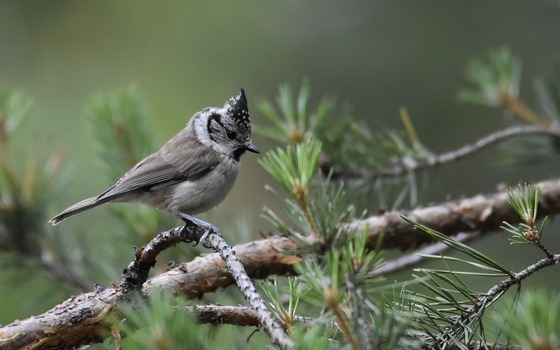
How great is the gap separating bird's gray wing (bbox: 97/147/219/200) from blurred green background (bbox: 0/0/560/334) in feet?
5.01

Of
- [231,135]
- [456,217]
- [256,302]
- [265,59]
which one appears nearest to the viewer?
[256,302]

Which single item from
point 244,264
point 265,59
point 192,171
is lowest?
point 244,264

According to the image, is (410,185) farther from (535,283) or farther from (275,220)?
(535,283)

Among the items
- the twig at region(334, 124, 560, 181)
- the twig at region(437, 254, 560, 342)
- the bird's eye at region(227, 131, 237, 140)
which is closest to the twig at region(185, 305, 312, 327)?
the twig at region(437, 254, 560, 342)

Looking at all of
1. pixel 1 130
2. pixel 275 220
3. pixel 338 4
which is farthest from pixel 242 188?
pixel 275 220

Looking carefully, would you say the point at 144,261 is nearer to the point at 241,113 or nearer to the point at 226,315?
the point at 226,315

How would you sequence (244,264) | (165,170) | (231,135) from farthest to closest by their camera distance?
1. (231,135)
2. (165,170)
3. (244,264)

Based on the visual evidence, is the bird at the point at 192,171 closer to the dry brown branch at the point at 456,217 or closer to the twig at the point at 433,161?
the twig at the point at 433,161

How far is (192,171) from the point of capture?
13.3 feet

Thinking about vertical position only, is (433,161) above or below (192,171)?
below

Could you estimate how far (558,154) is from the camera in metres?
3.50

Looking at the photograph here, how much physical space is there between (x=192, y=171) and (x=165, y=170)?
0.15 metres

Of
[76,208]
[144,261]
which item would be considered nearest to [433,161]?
[144,261]

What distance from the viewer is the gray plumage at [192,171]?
3744mm
